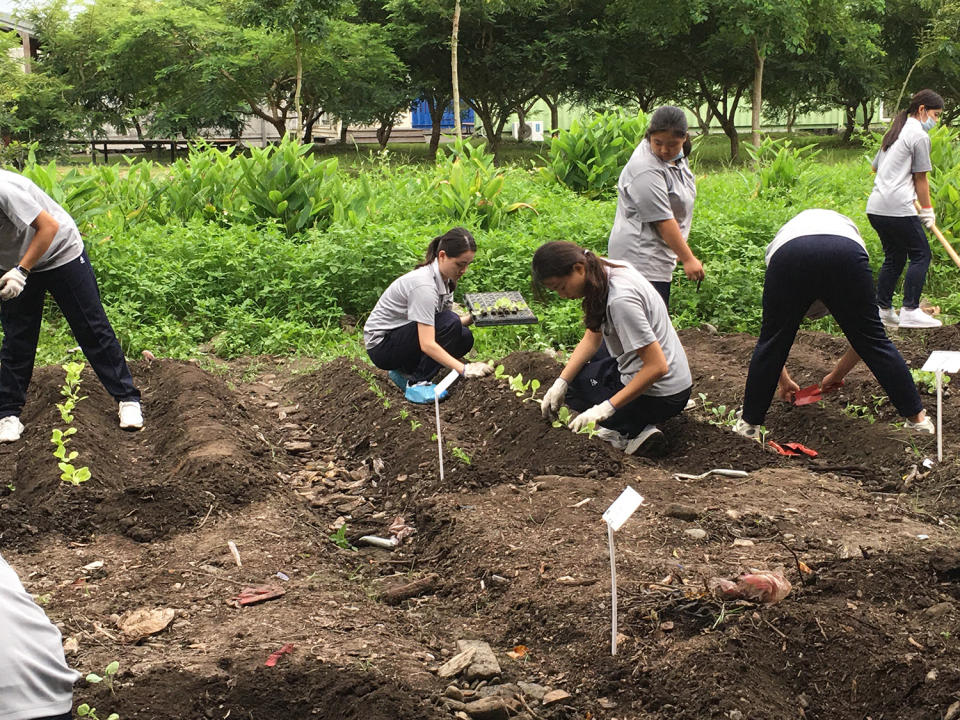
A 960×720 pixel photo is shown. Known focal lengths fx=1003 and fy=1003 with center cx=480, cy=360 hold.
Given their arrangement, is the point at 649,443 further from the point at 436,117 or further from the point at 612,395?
the point at 436,117

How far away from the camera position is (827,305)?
438 centimetres

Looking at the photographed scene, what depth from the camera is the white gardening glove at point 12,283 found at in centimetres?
448

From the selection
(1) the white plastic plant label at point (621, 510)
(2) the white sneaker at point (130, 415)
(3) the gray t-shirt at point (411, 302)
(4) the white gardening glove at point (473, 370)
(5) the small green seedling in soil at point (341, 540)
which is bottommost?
(5) the small green seedling in soil at point (341, 540)

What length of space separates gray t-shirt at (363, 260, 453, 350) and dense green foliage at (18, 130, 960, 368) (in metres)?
1.31

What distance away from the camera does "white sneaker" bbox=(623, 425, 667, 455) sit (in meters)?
4.62

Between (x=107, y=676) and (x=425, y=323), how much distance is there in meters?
2.43

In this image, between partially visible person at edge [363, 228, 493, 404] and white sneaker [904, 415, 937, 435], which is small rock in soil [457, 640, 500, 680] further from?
white sneaker [904, 415, 937, 435]

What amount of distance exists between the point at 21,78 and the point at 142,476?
1844 cm

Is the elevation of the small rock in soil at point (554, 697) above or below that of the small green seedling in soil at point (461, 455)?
below

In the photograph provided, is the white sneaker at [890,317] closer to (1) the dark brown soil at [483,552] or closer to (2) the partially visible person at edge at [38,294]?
(1) the dark brown soil at [483,552]

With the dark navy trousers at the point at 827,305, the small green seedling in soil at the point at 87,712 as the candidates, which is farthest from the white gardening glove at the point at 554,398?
the small green seedling in soil at the point at 87,712

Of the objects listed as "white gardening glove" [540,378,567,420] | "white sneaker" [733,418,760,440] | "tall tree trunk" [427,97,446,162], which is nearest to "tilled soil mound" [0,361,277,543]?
"white gardening glove" [540,378,567,420]

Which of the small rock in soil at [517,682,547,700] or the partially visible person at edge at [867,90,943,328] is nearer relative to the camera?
the small rock in soil at [517,682,547,700]

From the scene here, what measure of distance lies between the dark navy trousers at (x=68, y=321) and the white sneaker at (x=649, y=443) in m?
2.61
